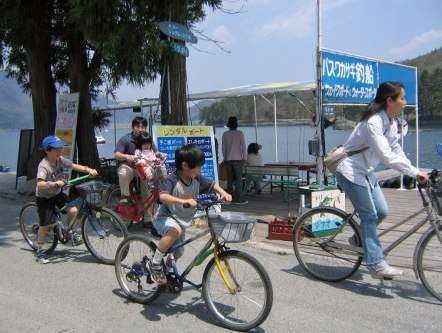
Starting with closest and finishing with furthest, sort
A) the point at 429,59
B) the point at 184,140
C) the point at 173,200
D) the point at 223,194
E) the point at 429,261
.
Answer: the point at 173,200 → the point at 223,194 → the point at 429,261 → the point at 184,140 → the point at 429,59

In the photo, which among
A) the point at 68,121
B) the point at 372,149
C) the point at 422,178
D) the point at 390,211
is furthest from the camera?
the point at 68,121

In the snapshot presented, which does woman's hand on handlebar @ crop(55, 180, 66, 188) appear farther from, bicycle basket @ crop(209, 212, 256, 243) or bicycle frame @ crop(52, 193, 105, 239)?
bicycle basket @ crop(209, 212, 256, 243)

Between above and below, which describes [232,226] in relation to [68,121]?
below

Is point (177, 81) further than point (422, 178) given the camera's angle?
Yes

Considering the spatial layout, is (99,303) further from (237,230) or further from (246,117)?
(246,117)

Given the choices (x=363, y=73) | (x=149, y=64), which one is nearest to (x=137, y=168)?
(x=149, y=64)

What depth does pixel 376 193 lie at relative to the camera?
4730 millimetres

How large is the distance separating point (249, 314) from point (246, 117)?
40.4 ft

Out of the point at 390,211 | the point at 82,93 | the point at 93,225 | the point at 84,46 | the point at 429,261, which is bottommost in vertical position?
the point at 390,211

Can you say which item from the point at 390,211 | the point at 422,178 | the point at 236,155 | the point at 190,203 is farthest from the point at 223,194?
the point at 236,155

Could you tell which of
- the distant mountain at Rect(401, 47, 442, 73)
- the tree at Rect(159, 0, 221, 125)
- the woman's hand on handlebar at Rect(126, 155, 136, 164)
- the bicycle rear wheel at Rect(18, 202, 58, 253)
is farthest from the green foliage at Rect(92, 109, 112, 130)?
the distant mountain at Rect(401, 47, 442, 73)

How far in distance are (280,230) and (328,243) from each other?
174 centimetres

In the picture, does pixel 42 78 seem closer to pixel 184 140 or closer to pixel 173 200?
pixel 184 140

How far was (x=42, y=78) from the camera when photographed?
1196 cm
